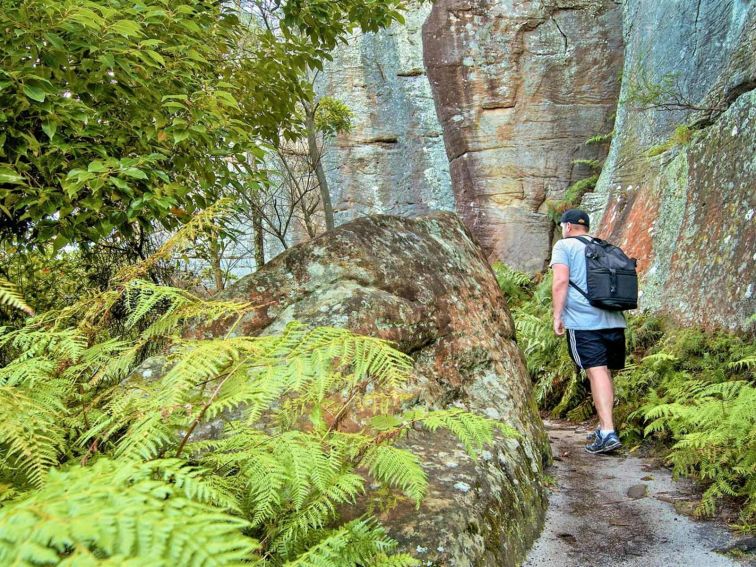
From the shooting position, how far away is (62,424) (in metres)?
1.76

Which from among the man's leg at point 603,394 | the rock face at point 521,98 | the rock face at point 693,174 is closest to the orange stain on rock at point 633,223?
the rock face at point 693,174

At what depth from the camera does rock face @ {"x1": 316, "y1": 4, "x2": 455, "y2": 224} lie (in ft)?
55.7

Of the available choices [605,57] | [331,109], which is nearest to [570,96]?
[605,57]

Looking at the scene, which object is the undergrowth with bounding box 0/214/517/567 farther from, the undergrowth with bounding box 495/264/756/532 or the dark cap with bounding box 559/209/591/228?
the dark cap with bounding box 559/209/591/228

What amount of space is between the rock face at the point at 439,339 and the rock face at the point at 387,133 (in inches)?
519

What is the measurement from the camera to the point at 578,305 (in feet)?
15.4

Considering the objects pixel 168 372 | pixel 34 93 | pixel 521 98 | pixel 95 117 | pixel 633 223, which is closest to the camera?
pixel 168 372

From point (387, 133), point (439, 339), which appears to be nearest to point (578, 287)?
point (439, 339)

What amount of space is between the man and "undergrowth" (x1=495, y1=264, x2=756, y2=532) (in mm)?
293

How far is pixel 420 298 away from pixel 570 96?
11.6 metres

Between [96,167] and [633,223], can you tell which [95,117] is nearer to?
[96,167]

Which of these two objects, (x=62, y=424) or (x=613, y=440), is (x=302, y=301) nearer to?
(x=62, y=424)

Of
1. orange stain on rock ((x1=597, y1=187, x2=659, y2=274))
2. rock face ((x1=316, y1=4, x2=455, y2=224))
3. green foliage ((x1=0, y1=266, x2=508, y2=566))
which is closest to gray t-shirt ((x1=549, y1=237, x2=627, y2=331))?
orange stain on rock ((x1=597, y1=187, x2=659, y2=274))

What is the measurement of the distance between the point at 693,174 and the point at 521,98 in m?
7.62
